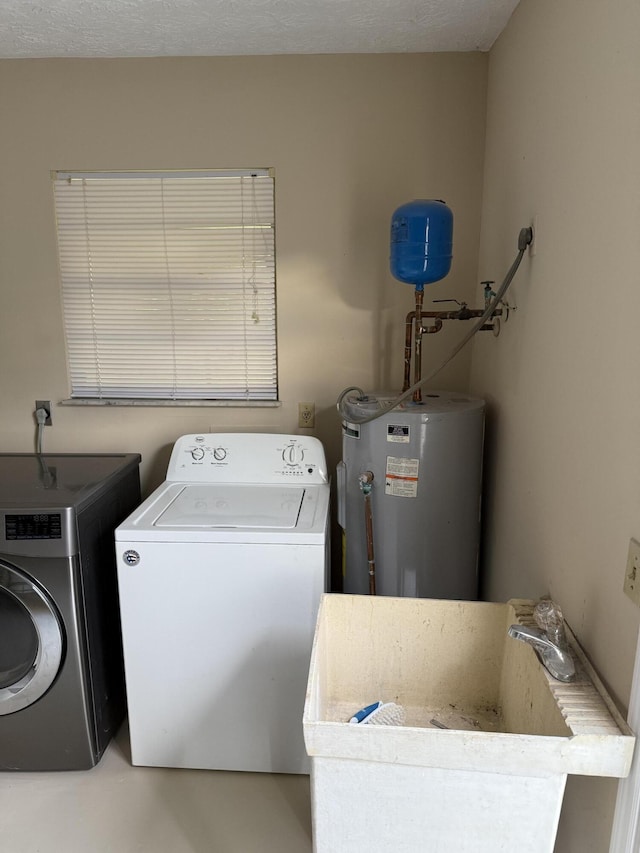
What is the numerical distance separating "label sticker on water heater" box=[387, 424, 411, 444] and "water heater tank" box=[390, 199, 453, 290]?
0.50 metres

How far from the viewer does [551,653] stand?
3.60 ft


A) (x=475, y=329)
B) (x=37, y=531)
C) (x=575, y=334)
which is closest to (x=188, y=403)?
(x=37, y=531)

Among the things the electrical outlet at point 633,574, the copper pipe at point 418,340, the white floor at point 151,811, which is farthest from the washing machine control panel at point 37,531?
the electrical outlet at point 633,574

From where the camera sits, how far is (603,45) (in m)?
1.11

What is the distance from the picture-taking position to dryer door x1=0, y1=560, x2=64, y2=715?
1.65 metres

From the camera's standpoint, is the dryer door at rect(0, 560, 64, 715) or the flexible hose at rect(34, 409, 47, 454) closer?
the dryer door at rect(0, 560, 64, 715)

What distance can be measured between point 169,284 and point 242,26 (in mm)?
922

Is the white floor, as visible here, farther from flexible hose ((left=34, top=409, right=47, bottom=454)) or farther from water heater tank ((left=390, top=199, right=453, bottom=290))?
water heater tank ((left=390, top=199, right=453, bottom=290))

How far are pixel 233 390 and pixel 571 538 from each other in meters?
1.50

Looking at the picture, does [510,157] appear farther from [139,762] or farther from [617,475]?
[139,762]

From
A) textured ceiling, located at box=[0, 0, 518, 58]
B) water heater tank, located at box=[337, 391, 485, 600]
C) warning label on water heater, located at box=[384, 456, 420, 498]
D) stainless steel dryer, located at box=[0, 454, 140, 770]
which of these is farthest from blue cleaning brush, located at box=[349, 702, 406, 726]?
textured ceiling, located at box=[0, 0, 518, 58]

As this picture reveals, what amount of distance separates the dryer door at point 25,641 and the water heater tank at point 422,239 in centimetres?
150

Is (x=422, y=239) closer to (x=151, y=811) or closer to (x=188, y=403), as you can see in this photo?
(x=188, y=403)

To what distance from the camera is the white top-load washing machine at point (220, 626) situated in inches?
63.8
